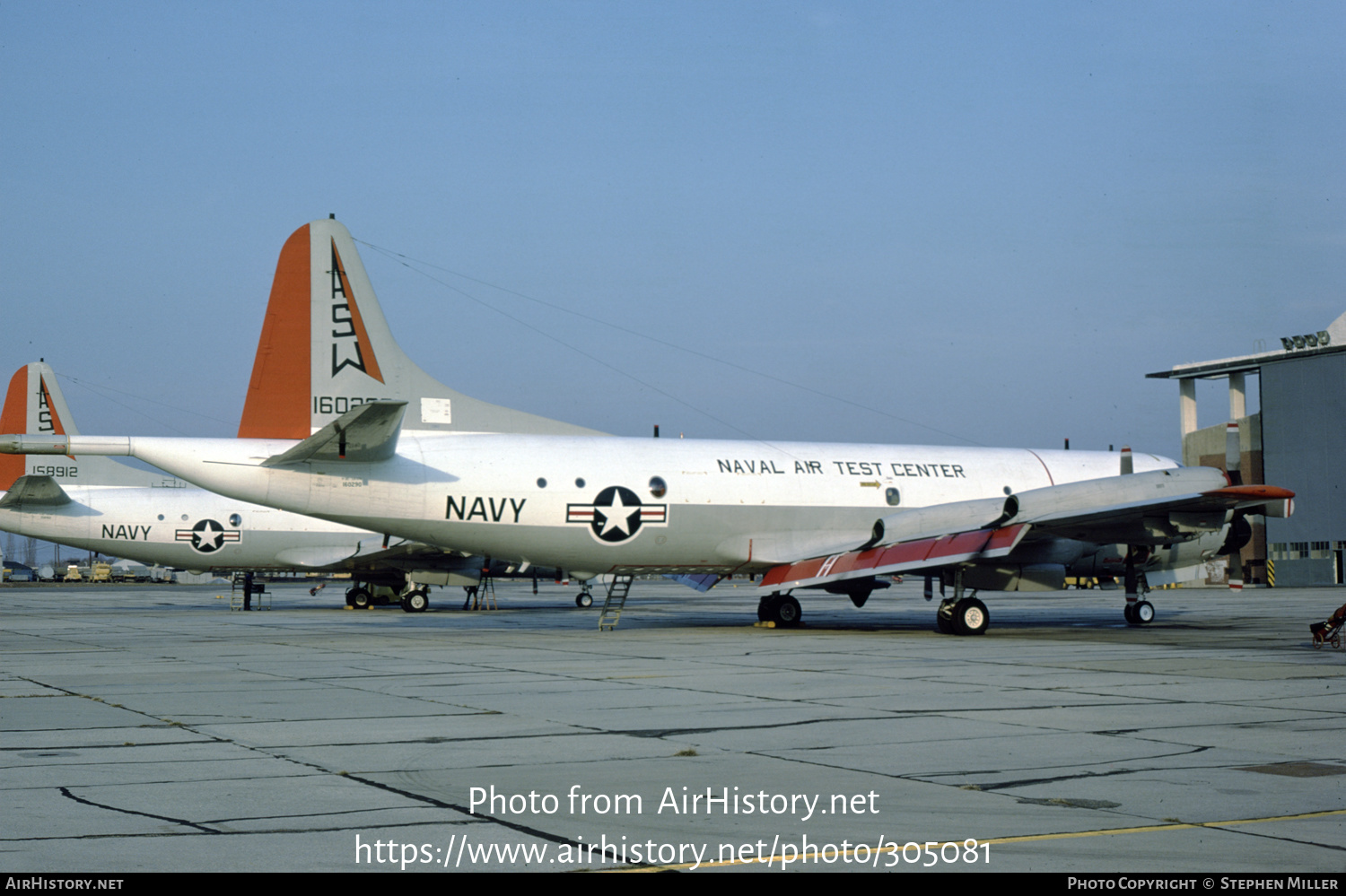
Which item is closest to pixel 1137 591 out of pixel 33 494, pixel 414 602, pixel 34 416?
pixel 414 602

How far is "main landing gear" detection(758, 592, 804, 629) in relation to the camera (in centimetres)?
2564

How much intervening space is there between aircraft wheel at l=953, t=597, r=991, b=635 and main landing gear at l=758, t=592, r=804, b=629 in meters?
4.65

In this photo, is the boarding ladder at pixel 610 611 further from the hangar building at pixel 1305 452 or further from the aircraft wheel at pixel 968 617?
the hangar building at pixel 1305 452

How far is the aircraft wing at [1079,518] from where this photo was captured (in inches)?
803

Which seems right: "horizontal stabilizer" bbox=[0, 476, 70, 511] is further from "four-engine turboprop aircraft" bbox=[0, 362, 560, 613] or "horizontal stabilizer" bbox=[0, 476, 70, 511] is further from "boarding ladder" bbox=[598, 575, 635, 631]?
"boarding ladder" bbox=[598, 575, 635, 631]

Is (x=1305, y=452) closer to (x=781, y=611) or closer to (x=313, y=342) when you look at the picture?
(x=781, y=611)

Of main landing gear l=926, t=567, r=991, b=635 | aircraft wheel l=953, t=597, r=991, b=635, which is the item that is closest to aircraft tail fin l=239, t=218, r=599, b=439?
main landing gear l=926, t=567, r=991, b=635

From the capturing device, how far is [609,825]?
634 centimetres

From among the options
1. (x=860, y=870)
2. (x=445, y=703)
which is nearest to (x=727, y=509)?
(x=445, y=703)

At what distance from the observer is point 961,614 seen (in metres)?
21.7

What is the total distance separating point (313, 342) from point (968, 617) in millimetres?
13289

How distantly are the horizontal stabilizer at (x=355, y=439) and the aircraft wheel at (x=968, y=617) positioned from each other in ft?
35.8

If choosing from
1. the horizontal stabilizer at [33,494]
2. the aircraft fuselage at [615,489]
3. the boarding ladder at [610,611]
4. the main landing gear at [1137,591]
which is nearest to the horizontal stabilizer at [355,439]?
the aircraft fuselage at [615,489]
